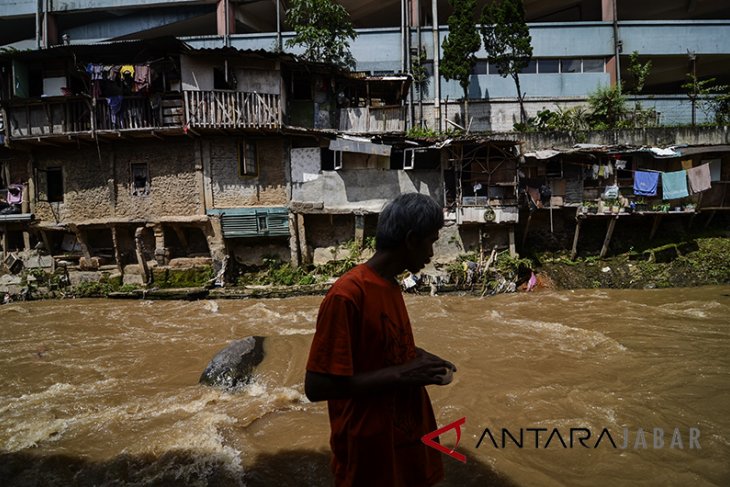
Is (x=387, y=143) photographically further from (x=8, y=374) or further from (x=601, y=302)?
(x=8, y=374)

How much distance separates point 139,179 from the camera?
15.7 meters

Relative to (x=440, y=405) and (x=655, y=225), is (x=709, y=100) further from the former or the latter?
(x=440, y=405)

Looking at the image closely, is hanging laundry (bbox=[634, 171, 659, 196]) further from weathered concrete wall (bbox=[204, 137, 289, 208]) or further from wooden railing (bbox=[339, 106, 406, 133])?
weathered concrete wall (bbox=[204, 137, 289, 208])

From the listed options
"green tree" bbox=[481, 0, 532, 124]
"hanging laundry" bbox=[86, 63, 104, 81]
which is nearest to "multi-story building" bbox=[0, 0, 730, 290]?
"hanging laundry" bbox=[86, 63, 104, 81]

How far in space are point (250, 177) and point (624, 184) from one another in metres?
14.5

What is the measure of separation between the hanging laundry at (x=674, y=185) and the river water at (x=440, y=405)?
→ 593 cm

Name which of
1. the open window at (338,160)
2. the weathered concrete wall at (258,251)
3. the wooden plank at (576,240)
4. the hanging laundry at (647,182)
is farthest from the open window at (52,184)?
the hanging laundry at (647,182)

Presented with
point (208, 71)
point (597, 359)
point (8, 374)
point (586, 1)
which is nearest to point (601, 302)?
point (597, 359)

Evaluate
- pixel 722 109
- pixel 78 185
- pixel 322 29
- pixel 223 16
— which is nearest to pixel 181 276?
pixel 78 185

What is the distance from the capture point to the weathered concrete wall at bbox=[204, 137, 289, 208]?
598 inches

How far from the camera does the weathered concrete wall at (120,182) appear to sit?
15.3 m

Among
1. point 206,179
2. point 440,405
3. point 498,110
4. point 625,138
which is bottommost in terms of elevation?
point 440,405

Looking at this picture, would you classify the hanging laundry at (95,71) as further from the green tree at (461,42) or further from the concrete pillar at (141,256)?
the green tree at (461,42)

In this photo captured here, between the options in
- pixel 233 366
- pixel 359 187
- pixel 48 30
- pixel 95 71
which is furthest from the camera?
pixel 48 30
